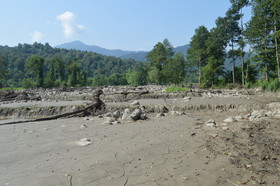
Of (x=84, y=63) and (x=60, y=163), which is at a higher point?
(x=84, y=63)

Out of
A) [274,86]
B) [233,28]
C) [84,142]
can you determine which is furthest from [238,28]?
[84,142]

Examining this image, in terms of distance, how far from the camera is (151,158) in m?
4.76

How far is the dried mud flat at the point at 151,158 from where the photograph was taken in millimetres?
3742

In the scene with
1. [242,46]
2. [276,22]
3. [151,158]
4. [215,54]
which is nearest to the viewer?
[151,158]

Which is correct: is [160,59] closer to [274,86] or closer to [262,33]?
[262,33]

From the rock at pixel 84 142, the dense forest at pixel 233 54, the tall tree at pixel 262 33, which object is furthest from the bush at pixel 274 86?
the rock at pixel 84 142

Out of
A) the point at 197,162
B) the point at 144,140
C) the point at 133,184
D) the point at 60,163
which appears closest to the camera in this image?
the point at 133,184

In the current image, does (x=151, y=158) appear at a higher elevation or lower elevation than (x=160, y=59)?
lower

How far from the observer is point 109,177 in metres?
3.89

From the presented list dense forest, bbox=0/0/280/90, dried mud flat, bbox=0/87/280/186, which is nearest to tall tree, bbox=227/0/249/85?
dense forest, bbox=0/0/280/90

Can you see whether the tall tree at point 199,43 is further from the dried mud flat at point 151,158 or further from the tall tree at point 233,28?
the dried mud flat at point 151,158

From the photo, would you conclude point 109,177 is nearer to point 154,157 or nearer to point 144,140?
point 154,157

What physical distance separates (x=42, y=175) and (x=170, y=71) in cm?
4592

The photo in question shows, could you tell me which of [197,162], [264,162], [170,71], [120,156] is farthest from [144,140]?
[170,71]
